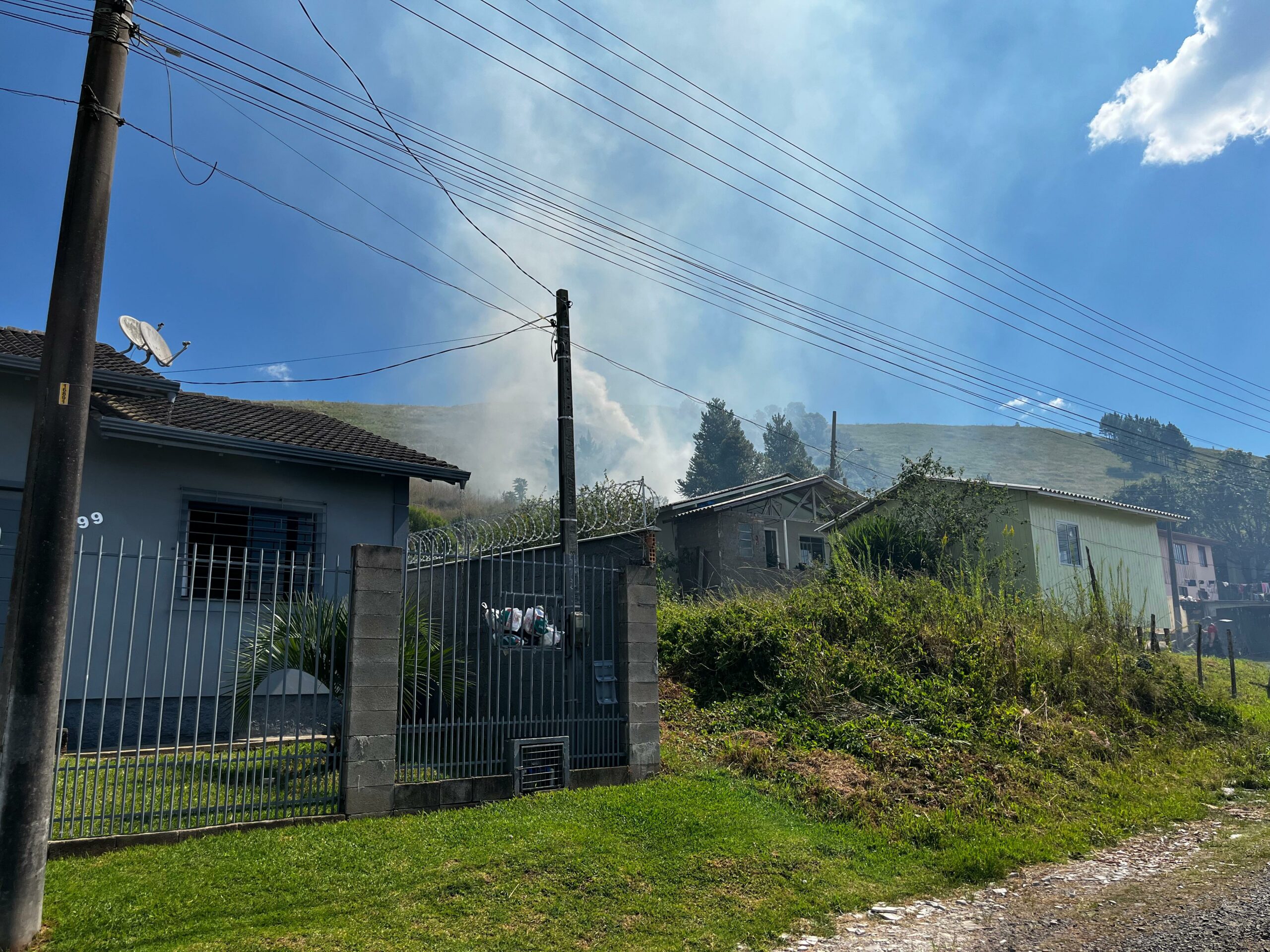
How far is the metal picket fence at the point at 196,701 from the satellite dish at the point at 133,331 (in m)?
3.38

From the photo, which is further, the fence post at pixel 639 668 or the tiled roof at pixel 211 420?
the tiled roof at pixel 211 420

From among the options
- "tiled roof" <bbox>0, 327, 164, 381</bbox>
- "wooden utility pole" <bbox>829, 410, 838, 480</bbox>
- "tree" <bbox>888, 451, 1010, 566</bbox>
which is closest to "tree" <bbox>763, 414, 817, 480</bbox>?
"wooden utility pole" <bbox>829, 410, 838, 480</bbox>

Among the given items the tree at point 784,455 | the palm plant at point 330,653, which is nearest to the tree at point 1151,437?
the tree at point 784,455

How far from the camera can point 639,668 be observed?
27.5 ft

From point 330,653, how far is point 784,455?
267 feet

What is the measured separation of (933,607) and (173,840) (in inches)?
417

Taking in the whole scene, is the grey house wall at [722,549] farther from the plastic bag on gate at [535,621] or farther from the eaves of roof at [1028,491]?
the plastic bag on gate at [535,621]

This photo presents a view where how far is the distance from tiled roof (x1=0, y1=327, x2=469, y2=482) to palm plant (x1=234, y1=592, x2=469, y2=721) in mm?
4639

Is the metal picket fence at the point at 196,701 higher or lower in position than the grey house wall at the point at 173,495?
lower

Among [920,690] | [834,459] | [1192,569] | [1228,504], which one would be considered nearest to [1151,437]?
[1228,504]

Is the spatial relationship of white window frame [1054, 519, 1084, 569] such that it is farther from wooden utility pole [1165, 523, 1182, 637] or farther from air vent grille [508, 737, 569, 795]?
air vent grille [508, 737, 569, 795]

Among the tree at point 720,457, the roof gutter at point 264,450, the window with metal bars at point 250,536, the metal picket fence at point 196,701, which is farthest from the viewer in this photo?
the tree at point 720,457

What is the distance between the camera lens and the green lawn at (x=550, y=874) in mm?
4566

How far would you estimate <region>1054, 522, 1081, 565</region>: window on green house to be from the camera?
25047 millimetres
